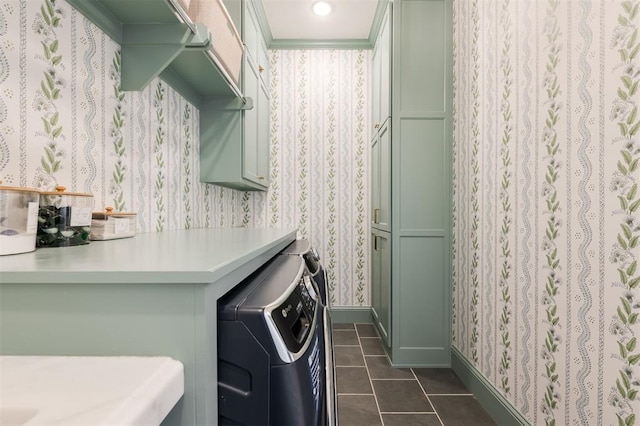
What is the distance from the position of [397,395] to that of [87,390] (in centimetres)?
177

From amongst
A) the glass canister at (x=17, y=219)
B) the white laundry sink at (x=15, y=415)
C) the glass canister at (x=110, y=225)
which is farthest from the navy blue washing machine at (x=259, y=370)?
the glass canister at (x=110, y=225)

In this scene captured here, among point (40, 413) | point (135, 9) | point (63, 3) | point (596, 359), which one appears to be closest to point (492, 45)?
point (596, 359)

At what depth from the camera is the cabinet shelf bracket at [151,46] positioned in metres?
1.08

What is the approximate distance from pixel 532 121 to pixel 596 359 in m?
0.90

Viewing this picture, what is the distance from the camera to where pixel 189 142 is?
6.00 feet

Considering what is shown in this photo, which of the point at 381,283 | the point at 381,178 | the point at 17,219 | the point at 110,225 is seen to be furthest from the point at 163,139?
the point at 381,283

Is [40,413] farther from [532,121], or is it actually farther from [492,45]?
[492,45]

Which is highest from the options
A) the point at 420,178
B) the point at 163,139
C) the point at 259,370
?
the point at 163,139

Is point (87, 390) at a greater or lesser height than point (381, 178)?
lesser

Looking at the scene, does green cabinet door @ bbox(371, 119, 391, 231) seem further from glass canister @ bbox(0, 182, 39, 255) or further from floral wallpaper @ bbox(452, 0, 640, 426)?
glass canister @ bbox(0, 182, 39, 255)

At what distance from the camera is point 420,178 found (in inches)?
84.4

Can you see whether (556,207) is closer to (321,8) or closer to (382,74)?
(382,74)

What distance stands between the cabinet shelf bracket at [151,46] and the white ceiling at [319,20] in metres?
1.67

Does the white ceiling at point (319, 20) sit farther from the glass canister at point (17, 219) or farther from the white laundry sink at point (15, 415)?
the white laundry sink at point (15, 415)
